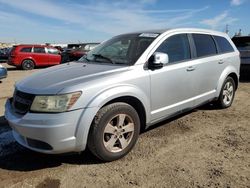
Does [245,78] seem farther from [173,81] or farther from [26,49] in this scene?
[26,49]

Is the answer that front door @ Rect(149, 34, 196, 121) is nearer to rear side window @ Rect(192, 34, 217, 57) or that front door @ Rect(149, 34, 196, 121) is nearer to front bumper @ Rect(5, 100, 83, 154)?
rear side window @ Rect(192, 34, 217, 57)

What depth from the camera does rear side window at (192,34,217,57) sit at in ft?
17.9

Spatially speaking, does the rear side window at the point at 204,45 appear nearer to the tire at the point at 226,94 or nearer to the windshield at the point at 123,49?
the tire at the point at 226,94

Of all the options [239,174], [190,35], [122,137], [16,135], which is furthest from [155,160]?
[190,35]

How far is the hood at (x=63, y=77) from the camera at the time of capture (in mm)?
3648

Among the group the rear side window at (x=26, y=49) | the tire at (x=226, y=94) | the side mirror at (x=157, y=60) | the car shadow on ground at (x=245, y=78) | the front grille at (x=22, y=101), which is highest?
the side mirror at (x=157, y=60)

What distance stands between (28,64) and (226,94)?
48.5 feet

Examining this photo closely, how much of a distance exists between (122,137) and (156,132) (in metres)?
1.14

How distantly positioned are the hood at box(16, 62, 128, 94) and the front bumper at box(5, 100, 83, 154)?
1.02 ft

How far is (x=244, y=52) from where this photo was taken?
10.7 metres

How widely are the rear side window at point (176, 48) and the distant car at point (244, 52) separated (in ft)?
20.6

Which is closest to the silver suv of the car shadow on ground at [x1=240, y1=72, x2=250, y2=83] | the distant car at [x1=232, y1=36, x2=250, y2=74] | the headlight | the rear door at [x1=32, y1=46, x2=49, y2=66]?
the headlight

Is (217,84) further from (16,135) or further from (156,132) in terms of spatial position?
(16,135)

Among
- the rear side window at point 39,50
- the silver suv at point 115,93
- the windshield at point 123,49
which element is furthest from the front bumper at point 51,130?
the rear side window at point 39,50
